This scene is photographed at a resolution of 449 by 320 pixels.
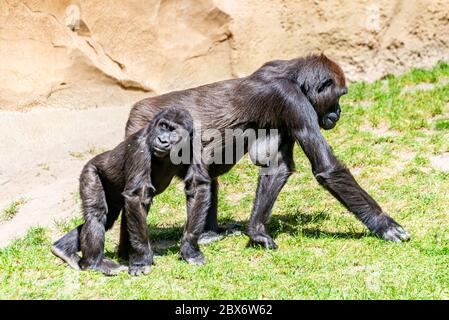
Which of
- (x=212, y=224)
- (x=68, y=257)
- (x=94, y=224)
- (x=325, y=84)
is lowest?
(x=212, y=224)

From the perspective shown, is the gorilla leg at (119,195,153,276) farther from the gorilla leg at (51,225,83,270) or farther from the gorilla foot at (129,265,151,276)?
the gorilla leg at (51,225,83,270)

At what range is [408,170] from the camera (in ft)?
26.6

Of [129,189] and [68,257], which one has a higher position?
[129,189]

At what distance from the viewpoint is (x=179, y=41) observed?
10039 millimetres

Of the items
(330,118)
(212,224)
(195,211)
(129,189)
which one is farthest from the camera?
(212,224)

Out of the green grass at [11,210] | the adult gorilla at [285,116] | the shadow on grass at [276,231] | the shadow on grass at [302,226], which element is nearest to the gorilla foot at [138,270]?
the shadow on grass at [276,231]

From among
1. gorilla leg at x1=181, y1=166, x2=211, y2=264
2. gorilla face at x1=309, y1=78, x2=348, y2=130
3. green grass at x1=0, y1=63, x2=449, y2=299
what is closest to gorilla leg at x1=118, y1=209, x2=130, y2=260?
green grass at x1=0, y1=63, x2=449, y2=299

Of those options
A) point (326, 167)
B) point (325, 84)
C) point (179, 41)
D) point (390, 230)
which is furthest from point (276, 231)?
point (179, 41)

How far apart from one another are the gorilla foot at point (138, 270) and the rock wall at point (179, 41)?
13.4 feet

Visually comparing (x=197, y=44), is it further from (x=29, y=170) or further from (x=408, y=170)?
(x=408, y=170)

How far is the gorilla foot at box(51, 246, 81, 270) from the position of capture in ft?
20.5

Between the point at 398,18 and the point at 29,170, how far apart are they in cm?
516

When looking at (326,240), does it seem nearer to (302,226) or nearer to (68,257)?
(302,226)

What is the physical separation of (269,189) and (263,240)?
51 cm
